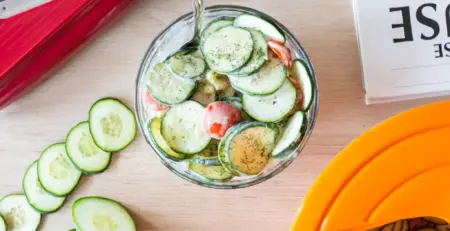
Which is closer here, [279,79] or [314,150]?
[279,79]

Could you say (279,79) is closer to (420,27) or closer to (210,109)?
(210,109)

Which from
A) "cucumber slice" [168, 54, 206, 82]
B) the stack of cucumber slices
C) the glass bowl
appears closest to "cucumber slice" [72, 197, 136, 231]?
the stack of cucumber slices

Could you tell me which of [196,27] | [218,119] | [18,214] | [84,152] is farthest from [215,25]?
[18,214]

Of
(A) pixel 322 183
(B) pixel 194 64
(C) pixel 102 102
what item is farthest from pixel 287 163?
(C) pixel 102 102

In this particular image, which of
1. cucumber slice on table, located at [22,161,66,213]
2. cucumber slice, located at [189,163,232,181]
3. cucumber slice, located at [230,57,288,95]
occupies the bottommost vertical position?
cucumber slice on table, located at [22,161,66,213]

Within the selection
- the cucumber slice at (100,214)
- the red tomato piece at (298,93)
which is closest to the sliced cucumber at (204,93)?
the red tomato piece at (298,93)

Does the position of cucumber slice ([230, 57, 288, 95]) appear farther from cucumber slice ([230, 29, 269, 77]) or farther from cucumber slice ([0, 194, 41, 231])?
cucumber slice ([0, 194, 41, 231])
